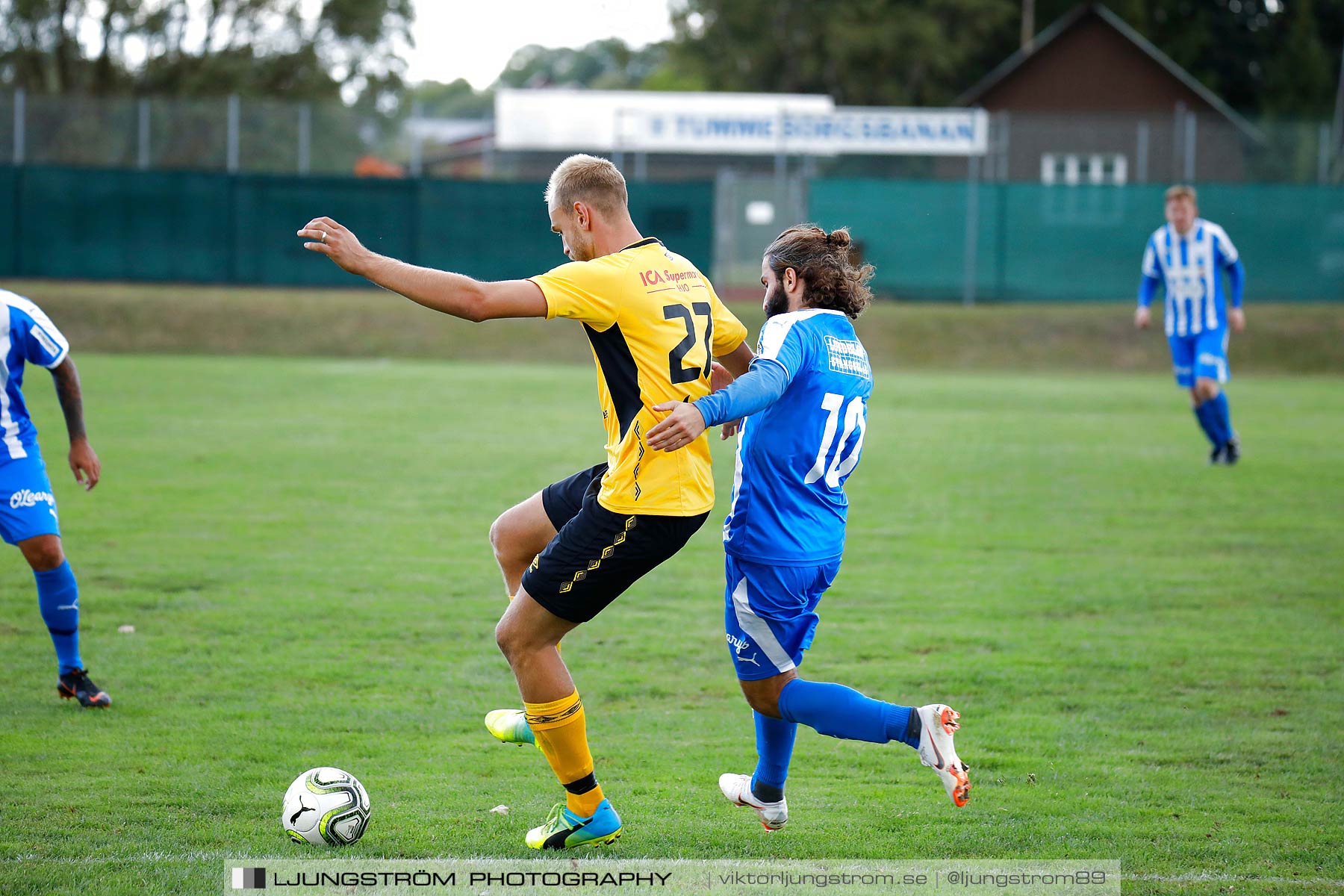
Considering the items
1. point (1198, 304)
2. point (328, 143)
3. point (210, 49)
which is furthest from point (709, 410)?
point (210, 49)

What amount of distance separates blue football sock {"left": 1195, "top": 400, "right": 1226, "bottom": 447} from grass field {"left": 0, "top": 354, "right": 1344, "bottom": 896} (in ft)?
1.63

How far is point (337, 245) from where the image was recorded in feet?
11.5

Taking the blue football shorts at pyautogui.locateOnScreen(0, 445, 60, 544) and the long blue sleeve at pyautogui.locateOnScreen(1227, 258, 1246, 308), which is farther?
the long blue sleeve at pyautogui.locateOnScreen(1227, 258, 1246, 308)

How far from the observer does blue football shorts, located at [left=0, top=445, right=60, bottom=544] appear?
16.5 ft

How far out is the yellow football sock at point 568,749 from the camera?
3.89 m

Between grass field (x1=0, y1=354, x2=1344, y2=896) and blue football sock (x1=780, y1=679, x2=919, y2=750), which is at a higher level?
blue football sock (x1=780, y1=679, x2=919, y2=750)

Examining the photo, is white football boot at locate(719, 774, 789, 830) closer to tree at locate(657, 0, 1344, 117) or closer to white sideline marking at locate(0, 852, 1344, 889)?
white sideline marking at locate(0, 852, 1344, 889)

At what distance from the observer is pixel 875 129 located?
96.0ft

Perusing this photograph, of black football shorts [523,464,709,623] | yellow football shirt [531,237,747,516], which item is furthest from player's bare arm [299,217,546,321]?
black football shorts [523,464,709,623]

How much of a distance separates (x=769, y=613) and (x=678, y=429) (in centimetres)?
71

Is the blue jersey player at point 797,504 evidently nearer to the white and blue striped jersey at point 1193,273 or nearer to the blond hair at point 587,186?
the blond hair at point 587,186

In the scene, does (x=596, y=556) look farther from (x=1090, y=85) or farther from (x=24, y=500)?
(x=1090, y=85)

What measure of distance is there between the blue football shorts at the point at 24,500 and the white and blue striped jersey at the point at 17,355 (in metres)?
0.04

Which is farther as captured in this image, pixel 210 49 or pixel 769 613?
pixel 210 49
